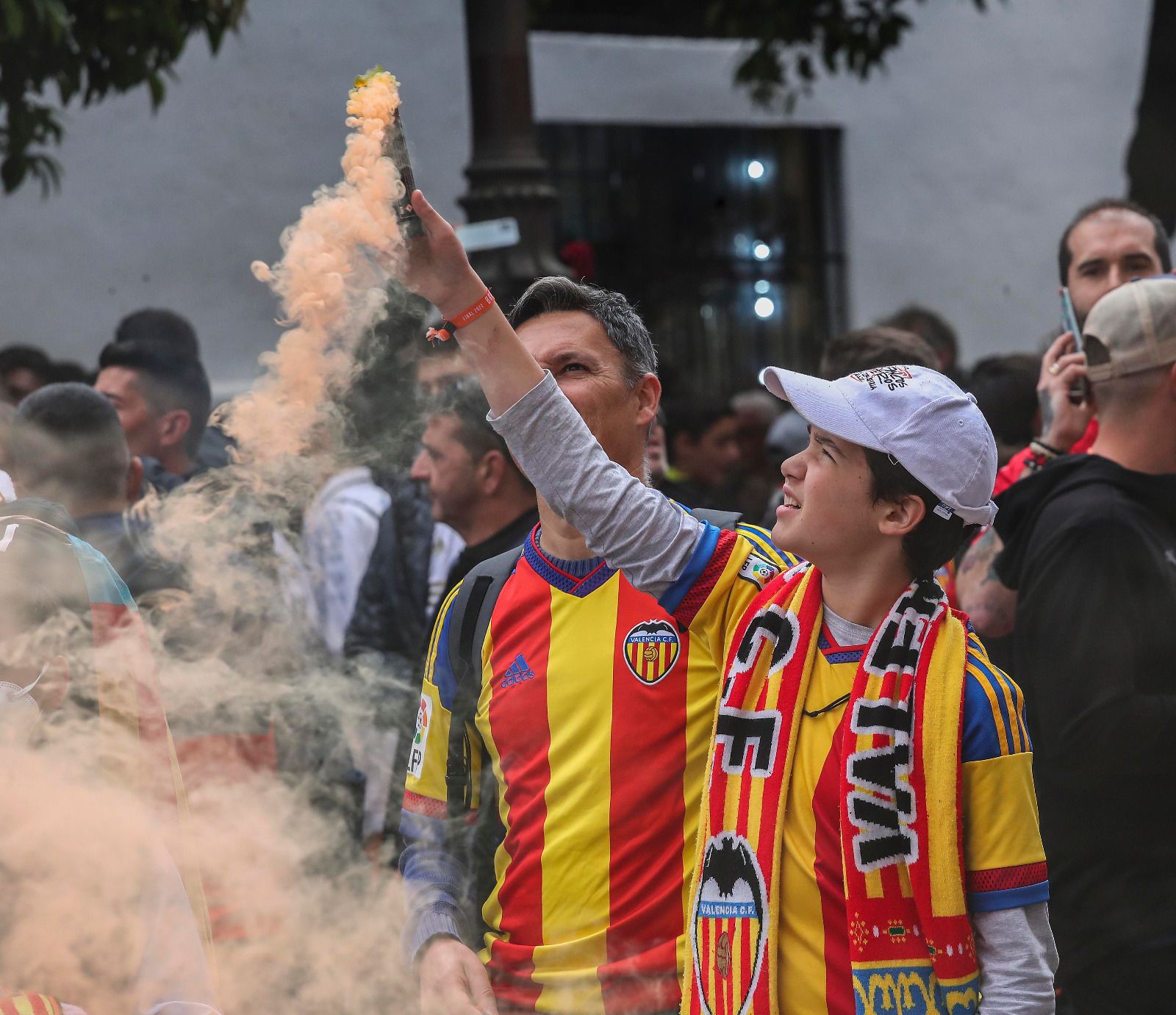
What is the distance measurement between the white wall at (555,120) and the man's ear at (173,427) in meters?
3.37

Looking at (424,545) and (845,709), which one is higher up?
(424,545)

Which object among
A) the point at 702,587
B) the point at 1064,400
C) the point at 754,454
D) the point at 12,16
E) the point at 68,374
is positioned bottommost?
the point at 702,587

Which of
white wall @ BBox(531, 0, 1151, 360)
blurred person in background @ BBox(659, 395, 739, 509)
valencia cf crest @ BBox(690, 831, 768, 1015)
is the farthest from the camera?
white wall @ BBox(531, 0, 1151, 360)

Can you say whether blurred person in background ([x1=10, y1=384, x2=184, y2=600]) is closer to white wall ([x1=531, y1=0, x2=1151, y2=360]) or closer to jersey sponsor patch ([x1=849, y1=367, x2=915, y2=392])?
jersey sponsor patch ([x1=849, y1=367, x2=915, y2=392])

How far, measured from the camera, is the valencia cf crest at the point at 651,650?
2393 millimetres

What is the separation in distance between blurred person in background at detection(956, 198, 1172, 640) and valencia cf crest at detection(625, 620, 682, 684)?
1.29m

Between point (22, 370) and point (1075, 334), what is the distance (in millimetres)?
4692

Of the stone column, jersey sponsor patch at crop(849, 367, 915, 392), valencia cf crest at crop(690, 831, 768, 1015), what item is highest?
the stone column

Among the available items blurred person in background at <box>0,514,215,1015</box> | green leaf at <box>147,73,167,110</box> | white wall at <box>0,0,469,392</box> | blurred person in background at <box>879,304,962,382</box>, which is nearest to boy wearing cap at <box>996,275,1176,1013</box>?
blurred person in background at <box>0,514,215,1015</box>

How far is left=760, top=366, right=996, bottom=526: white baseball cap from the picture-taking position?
2123 mm

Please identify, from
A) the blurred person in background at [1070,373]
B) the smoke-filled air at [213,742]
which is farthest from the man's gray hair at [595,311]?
the blurred person in background at [1070,373]

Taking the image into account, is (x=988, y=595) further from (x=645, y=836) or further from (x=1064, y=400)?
(x=645, y=836)

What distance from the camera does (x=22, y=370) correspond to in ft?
20.7

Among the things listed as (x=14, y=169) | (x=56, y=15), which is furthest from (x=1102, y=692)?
(x=14, y=169)
